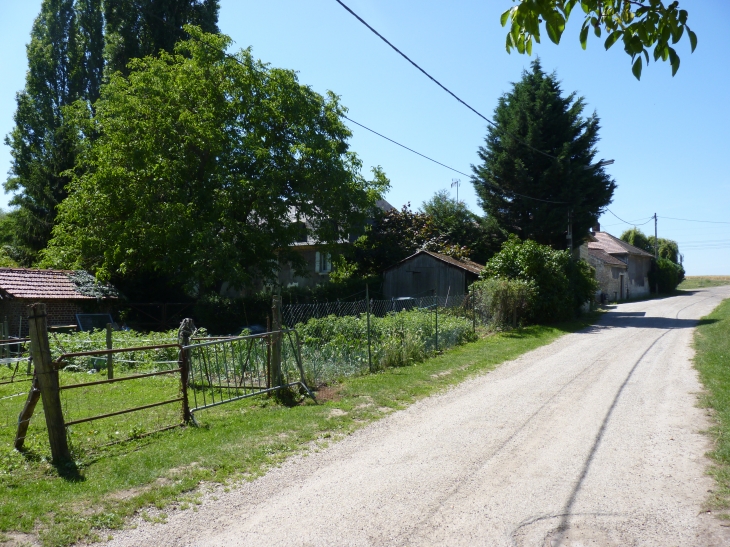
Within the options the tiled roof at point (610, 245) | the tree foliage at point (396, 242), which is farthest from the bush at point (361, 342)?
the tiled roof at point (610, 245)

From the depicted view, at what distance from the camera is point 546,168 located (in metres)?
32.7

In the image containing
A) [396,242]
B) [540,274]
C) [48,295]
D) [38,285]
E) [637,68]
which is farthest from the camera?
[396,242]

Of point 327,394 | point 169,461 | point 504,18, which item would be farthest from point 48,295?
point 504,18

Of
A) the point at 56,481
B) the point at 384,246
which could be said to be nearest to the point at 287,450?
the point at 56,481

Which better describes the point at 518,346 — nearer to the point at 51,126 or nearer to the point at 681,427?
the point at 681,427

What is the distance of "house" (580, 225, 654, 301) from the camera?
47.0m

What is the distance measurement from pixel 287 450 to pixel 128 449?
1933 mm

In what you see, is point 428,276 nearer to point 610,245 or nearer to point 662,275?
point 610,245

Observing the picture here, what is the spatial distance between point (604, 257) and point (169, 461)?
46.6 meters

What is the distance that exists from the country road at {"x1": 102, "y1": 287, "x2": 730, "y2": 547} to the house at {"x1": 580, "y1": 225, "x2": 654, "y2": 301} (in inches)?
A: 1476

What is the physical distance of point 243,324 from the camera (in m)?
26.0

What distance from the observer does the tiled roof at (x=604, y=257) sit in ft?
156

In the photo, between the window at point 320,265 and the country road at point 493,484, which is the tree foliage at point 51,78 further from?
the country road at point 493,484

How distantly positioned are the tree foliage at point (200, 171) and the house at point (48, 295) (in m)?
1.14
